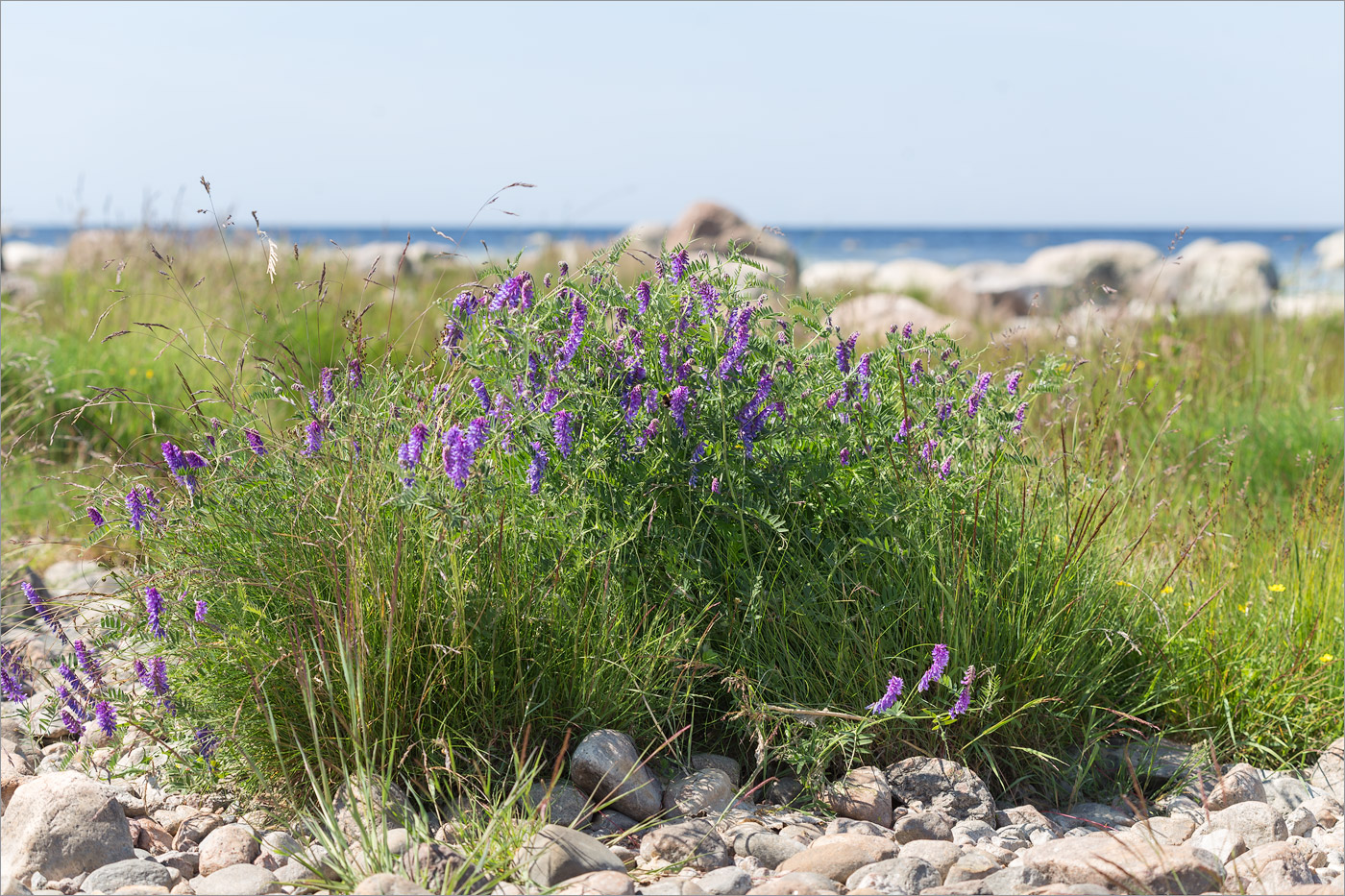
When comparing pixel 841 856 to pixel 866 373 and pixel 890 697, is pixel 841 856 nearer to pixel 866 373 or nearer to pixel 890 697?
pixel 890 697

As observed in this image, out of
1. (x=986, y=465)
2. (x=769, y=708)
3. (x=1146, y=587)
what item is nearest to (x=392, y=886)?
(x=769, y=708)

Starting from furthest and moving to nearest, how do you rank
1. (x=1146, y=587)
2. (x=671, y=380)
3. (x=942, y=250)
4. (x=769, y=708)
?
(x=942, y=250)
(x=1146, y=587)
(x=671, y=380)
(x=769, y=708)

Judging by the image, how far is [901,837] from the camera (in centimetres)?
246

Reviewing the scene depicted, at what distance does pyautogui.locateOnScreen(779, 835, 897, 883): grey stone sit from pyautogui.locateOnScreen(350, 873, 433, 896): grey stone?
0.79 meters

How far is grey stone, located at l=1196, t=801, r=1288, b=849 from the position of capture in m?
2.55

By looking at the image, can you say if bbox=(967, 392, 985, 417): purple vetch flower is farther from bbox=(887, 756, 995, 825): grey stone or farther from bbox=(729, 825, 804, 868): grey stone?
bbox=(729, 825, 804, 868): grey stone

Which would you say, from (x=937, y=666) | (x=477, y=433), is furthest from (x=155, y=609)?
(x=937, y=666)

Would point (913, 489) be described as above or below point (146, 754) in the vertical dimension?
above

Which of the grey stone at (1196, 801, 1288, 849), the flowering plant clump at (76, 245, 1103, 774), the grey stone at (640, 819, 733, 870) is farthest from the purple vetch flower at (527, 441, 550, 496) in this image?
the grey stone at (1196, 801, 1288, 849)

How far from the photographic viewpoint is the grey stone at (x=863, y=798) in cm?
251

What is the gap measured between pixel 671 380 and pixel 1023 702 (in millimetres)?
1276

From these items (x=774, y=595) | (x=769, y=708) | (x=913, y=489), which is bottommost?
(x=769, y=708)

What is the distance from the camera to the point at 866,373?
278cm

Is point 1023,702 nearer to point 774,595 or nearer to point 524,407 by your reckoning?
point 774,595
